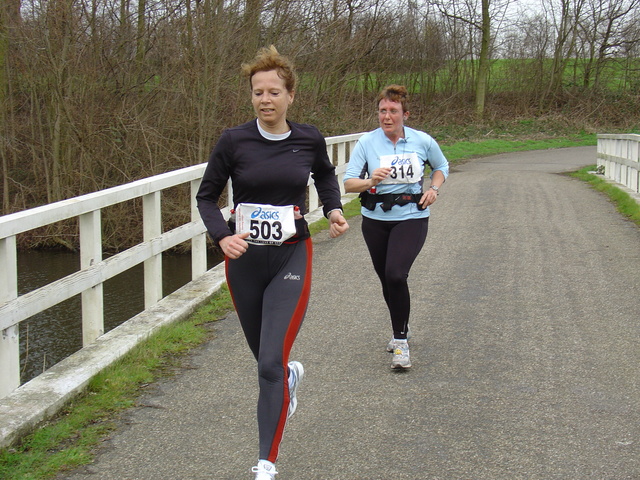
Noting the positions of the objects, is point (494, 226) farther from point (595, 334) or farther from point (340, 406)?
point (340, 406)

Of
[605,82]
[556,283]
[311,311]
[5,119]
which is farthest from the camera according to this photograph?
[605,82]

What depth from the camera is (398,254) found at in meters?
5.55

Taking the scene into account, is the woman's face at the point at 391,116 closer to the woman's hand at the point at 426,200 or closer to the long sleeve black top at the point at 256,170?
the woman's hand at the point at 426,200

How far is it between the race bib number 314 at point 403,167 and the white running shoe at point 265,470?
2.62m

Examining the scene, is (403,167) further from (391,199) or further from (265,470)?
(265,470)

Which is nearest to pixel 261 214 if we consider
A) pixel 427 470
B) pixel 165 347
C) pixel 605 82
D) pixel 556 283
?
pixel 427 470

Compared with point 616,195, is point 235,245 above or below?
above

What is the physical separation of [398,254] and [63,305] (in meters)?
7.23

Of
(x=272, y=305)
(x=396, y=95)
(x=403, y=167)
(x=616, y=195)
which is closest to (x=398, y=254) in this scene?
(x=403, y=167)

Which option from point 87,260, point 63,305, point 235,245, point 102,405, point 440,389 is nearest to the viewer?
point 235,245

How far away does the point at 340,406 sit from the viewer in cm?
469

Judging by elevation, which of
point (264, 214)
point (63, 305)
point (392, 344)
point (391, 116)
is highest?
point (391, 116)

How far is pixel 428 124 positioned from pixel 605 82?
→ 9951mm

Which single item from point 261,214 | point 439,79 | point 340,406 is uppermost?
point 439,79
